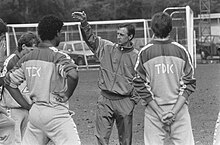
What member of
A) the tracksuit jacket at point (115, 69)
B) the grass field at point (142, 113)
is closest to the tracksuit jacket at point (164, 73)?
the tracksuit jacket at point (115, 69)

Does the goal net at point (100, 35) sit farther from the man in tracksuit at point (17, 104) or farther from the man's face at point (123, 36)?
the man in tracksuit at point (17, 104)

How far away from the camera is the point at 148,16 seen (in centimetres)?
6247

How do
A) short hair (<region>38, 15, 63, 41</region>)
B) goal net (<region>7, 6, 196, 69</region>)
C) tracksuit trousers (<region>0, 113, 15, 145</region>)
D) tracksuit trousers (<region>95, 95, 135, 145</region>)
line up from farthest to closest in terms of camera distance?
goal net (<region>7, 6, 196, 69</region>)
tracksuit trousers (<region>95, 95, 135, 145</region>)
tracksuit trousers (<region>0, 113, 15, 145</region>)
short hair (<region>38, 15, 63, 41</region>)

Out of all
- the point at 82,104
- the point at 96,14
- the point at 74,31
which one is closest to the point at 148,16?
the point at 96,14

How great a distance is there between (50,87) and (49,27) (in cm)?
64

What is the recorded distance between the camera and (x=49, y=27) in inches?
251

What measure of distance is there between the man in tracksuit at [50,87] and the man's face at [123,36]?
Result: 180cm

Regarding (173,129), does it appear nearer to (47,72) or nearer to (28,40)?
(47,72)

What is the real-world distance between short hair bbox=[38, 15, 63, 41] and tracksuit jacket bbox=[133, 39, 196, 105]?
3.12 ft

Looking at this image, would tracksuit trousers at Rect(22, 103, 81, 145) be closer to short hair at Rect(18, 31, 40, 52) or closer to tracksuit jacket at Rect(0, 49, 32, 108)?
tracksuit jacket at Rect(0, 49, 32, 108)

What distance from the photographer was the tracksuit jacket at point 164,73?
6.41m

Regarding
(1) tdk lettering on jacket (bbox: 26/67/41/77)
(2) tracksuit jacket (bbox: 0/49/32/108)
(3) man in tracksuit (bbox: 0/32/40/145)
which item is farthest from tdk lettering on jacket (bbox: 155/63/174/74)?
(3) man in tracksuit (bbox: 0/32/40/145)

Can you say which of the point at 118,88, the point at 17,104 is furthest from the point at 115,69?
the point at 17,104

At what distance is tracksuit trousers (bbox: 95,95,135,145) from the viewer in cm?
803
